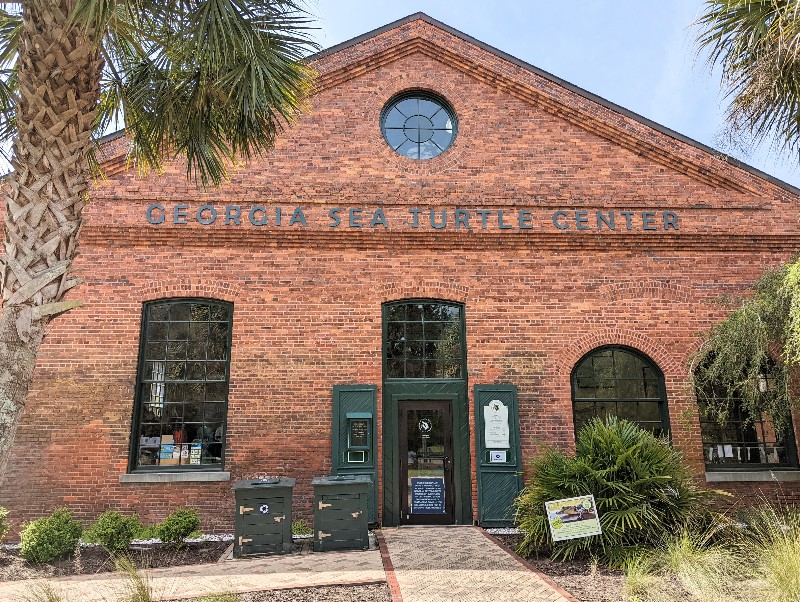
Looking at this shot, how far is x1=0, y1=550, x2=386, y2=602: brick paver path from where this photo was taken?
650 cm

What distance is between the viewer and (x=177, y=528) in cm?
884

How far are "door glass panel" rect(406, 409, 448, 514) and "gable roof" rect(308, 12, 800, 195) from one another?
628 cm

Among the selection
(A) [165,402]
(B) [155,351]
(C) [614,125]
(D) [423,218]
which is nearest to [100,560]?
(A) [165,402]

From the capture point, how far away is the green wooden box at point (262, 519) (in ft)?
27.5

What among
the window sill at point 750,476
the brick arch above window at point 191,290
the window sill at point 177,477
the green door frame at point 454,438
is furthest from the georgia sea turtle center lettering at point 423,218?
the window sill at point 750,476

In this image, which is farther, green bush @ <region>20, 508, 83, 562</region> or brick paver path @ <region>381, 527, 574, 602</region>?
green bush @ <region>20, 508, 83, 562</region>

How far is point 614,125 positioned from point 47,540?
451 inches

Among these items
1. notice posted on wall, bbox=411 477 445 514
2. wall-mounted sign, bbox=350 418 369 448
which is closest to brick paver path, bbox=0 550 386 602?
wall-mounted sign, bbox=350 418 369 448

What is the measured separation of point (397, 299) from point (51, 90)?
645cm

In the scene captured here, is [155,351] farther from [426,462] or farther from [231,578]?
[426,462]

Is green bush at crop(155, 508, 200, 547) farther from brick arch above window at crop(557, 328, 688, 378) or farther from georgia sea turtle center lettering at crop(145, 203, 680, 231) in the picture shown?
brick arch above window at crop(557, 328, 688, 378)

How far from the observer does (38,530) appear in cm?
826

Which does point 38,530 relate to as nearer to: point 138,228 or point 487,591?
point 138,228

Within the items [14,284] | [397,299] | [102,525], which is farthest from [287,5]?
[102,525]
